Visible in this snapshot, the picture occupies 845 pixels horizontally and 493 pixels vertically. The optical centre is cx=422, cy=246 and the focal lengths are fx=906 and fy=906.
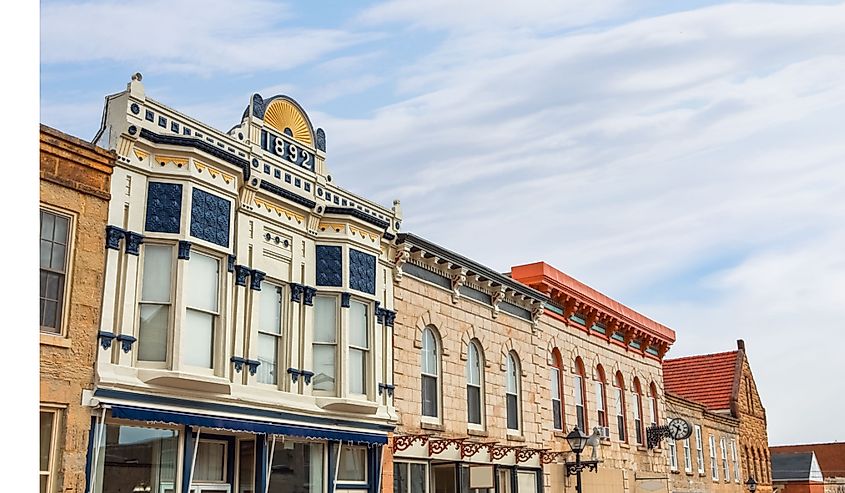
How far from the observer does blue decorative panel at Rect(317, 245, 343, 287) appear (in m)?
18.1

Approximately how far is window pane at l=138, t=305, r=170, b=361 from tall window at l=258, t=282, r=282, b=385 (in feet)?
8.28

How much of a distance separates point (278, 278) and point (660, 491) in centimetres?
1910

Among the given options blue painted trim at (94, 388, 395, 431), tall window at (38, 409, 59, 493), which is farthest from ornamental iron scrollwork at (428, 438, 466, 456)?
tall window at (38, 409, 59, 493)

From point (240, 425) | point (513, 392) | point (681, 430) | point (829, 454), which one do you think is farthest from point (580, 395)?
point (829, 454)

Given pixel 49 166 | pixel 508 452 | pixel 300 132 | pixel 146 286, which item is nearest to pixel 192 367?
pixel 146 286

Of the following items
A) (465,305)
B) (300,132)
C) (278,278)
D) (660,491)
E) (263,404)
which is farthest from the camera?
(660,491)

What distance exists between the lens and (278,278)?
17141 millimetres

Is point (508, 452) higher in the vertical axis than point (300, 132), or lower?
lower

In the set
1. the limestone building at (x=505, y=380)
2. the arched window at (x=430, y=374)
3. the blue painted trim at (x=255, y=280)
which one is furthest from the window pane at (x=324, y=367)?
the arched window at (x=430, y=374)

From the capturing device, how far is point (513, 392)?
24.0m

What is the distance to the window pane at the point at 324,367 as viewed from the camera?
1764 centimetres

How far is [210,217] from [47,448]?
4.53m

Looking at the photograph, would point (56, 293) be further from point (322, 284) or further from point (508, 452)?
point (508, 452)
